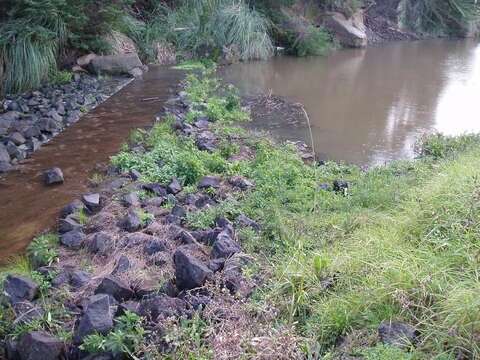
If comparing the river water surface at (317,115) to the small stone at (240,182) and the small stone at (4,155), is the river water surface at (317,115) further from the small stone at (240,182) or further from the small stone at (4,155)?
the small stone at (240,182)

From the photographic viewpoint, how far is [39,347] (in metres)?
2.29

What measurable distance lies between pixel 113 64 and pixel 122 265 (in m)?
8.20

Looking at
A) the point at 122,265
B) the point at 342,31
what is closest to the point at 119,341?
the point at 122,265

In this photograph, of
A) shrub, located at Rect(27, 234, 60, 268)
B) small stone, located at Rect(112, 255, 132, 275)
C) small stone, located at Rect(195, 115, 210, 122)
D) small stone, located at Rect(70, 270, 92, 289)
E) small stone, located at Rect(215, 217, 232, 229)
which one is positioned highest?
small stone, located at Rect(195, 115, 210, 122)

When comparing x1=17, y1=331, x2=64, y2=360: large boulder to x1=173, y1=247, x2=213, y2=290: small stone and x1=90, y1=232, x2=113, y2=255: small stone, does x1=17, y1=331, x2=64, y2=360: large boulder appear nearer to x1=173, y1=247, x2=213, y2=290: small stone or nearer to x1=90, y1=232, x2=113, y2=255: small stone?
x1=173, y1=247, x2=213, y2=290: small stone

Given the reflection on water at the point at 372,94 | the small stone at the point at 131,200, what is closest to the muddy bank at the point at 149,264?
the small stone at the point at 131,200

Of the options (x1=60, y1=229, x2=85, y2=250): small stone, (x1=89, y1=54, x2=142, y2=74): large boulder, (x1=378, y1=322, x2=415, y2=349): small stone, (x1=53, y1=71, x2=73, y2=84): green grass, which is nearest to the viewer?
(x1=378, y1=322, x2=415, y2=349): small stone

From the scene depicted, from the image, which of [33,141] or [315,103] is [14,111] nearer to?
[33,141]

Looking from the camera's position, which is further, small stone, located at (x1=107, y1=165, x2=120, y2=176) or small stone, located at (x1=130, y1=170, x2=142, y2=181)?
small stone, located at (x1=107, y1=165, x2=120, y2=176)

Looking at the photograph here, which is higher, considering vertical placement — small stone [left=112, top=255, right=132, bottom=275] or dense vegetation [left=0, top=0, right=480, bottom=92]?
dense vegetation [left=0, top=0, right=480, bottom=92]

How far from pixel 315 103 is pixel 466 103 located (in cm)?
289

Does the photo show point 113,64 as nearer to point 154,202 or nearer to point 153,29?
point 153,29

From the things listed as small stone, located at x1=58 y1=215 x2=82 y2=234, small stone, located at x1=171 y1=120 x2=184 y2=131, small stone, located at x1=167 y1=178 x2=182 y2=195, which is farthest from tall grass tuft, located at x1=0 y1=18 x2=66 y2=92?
small stone, located at x1=58 y1=215 x2=82 y2=234

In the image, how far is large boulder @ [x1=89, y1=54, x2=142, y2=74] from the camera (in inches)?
398
